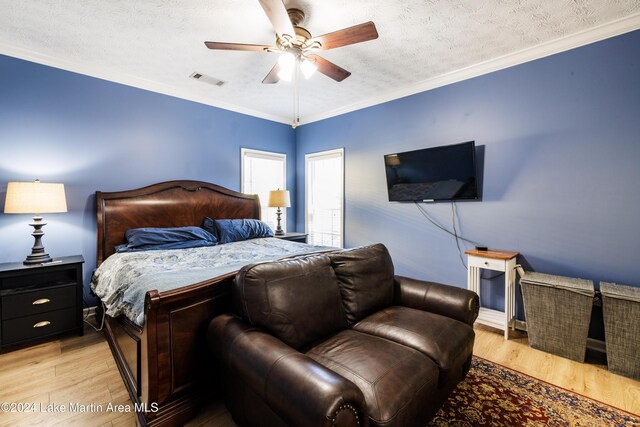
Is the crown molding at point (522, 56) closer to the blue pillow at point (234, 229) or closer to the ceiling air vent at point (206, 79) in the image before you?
the ceiling air vent at point (206, 79)

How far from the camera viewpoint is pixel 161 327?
61.1 inches

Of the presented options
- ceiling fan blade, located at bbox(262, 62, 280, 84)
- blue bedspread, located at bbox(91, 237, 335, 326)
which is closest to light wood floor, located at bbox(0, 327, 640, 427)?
blue bedspread, located at bbox(91, 237, 335, 326)

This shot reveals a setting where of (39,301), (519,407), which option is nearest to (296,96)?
(39,301)

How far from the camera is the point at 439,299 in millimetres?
2043

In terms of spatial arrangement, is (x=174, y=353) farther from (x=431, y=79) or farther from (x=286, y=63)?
(x=431, y=79)

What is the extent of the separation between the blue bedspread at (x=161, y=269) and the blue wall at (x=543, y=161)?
6.23 ft

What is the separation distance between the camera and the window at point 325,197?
4.67m

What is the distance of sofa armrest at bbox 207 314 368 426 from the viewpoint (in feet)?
3.15

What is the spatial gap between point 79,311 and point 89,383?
39.9 inches

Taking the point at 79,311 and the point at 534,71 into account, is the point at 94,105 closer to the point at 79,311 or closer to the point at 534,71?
the point at 79,311

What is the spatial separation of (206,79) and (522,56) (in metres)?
3.54

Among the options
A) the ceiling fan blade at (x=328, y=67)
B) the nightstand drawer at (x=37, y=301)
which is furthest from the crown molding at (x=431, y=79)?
the nightstand drawer at (x=37, y=301)

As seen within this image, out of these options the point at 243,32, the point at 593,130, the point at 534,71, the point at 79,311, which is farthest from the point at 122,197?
the point at 593,130

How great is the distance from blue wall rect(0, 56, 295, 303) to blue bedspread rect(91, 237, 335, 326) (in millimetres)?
782
